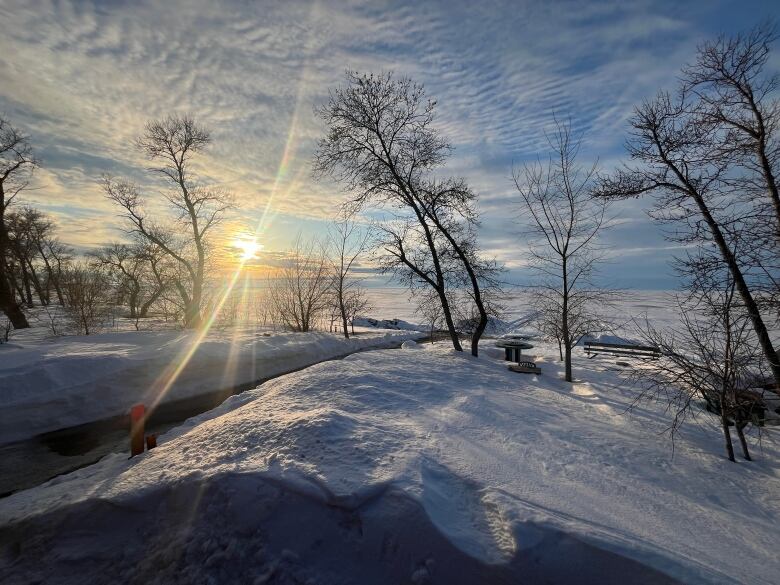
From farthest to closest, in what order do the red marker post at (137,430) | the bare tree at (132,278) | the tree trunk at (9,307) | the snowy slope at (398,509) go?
the bare tree at (132,278) → the tree trunk at (9,307) → the red marker post at (137,430) → the snowy slope at (398,509)

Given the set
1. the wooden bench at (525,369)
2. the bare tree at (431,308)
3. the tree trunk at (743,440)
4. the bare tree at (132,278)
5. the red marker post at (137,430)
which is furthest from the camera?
the bare tree at (132,278)

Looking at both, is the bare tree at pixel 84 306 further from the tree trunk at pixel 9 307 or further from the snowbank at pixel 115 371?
the snowbank at pixel 115 371

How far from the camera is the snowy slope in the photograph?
9.36 feet

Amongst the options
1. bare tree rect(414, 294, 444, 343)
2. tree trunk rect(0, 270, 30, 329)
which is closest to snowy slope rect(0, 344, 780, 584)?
bare tree rect(414, 294, 444, 343)

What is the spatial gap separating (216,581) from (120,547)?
1.37 m

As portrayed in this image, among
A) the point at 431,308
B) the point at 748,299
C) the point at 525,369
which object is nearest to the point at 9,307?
the point at 431,308

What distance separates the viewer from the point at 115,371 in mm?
11180

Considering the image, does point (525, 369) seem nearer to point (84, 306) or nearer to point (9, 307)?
point (84, 306)

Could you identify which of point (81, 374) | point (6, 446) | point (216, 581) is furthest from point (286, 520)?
point (81, 374)

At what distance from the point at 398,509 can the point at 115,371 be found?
12189 mm

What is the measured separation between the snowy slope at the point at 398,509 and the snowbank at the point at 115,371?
492cm

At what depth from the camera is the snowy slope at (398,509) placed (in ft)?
9.36

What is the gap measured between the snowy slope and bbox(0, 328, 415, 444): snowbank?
194 inches

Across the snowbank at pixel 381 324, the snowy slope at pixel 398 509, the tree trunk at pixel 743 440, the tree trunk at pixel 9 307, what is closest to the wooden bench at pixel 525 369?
the snowy slope at pixel 398 509
